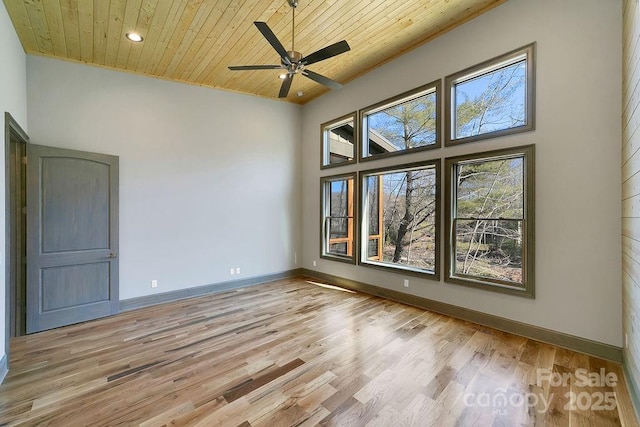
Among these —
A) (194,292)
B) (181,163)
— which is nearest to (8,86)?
(181,163)

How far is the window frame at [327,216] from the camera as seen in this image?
5.13 meters

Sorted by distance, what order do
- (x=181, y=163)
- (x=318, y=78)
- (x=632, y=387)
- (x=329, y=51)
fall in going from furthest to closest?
(x=181, y=163) → (x=318, y=78) → (x=329, y=51) → (x=632, y=387)

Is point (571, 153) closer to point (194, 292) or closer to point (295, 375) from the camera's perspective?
point (295, 375)

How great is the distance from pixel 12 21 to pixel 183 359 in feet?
13.8

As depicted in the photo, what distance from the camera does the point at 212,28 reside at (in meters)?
3.44

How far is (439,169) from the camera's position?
12.7ft

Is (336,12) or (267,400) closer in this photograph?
(267,400)

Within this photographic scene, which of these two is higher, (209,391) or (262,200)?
(262,200)

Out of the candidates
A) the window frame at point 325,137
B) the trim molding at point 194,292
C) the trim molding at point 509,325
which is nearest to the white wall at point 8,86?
the trim molding at point 194,292

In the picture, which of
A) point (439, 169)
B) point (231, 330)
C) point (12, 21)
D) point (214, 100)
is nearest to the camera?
point (12, 21)

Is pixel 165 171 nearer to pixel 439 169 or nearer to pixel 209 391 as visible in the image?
pixel 209 391

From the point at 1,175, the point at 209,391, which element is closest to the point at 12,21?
the point at 1,175

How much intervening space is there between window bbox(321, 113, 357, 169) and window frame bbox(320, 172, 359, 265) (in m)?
0.28

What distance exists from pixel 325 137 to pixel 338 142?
0.30 meters
